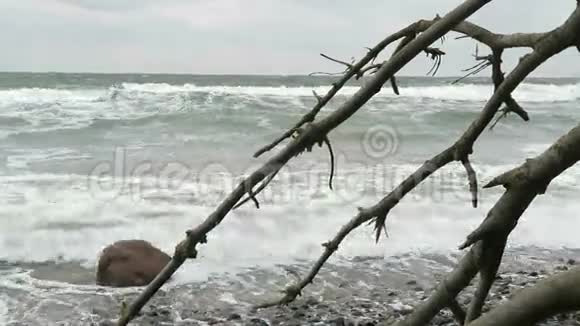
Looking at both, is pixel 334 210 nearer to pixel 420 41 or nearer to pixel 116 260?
pixel 116 260

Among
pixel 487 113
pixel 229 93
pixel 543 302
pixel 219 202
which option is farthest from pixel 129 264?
pixel 229 93

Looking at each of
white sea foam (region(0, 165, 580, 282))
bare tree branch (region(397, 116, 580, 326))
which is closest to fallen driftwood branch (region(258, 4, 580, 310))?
bare tree branch (region(397, 116, 580, 326))

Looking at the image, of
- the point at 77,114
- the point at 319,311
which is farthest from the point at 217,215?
the point at 77,114

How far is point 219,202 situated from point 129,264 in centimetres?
306

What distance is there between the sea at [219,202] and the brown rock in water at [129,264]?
16 cm

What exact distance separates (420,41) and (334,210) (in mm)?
6688

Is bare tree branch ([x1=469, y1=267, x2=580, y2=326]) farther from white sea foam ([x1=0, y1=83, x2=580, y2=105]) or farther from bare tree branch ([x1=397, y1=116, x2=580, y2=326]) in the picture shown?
white sea foam ([x1=0, y1=83, x2=580, y2=105])

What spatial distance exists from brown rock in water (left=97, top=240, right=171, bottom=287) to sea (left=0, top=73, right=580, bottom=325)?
0.16 m

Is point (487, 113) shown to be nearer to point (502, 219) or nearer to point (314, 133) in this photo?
point (502, 219)

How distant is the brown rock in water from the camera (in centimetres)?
581

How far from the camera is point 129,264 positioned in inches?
233

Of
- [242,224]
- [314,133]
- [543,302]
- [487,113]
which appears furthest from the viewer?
[242,224]

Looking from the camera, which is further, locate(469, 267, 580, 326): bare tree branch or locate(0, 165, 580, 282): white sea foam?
locate(0, 165, 580, 282): white sea foam

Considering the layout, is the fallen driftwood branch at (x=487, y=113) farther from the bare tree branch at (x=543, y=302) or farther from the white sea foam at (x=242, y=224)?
the white sea foam at (x=242, y=224)
